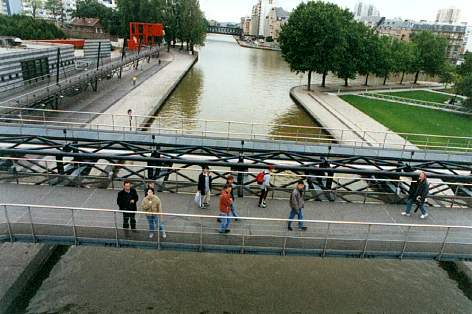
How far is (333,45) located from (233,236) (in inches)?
1537

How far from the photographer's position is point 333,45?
43781mm

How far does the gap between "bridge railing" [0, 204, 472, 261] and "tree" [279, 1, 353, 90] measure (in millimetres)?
36433

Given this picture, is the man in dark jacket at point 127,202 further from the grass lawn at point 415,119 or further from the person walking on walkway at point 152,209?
the grass lawn at point 415,119

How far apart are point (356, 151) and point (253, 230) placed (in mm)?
8731

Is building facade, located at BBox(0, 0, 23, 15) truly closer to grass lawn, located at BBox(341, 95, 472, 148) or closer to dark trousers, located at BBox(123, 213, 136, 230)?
grass lawn, located at BBox(341, 95, 472, 148)

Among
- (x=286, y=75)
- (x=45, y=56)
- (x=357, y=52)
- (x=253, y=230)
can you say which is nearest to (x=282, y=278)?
(x=253, y=230)

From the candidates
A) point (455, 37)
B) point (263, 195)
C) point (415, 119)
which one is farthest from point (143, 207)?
point (455, 37)

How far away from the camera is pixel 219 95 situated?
4100cm

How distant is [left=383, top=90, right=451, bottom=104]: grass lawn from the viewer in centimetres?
4634

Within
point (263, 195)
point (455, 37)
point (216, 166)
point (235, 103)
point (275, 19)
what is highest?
point (275, 19)

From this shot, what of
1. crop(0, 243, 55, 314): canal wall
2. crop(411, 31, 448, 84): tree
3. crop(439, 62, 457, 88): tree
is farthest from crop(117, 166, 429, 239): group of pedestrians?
crop(411, 31, 448, 84): tree

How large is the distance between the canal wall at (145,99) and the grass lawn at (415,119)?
748 inches

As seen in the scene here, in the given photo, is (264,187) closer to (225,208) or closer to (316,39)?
(225,208)

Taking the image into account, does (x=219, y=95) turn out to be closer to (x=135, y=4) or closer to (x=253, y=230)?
(x=253, y=230)
